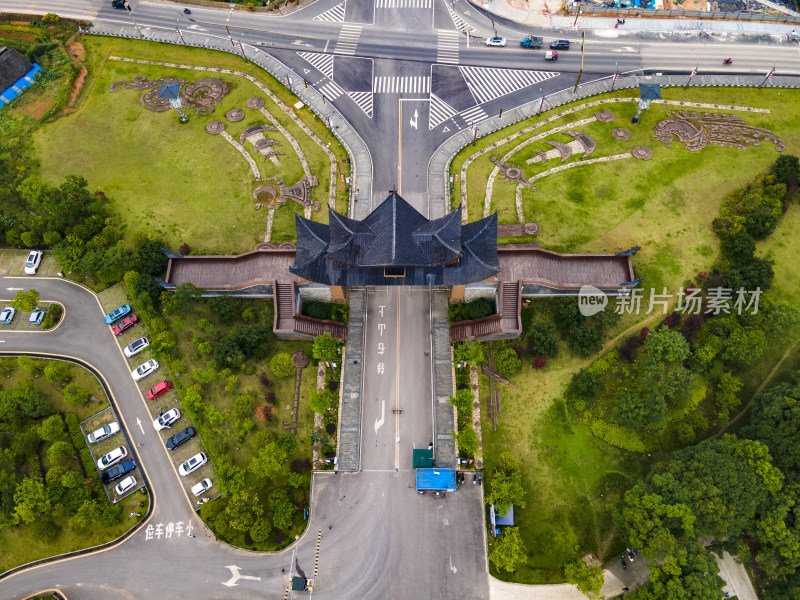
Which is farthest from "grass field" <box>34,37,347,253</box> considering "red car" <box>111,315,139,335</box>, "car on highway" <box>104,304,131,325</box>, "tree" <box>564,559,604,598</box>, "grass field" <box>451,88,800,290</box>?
"tree" <box>564,559,604,598</box>

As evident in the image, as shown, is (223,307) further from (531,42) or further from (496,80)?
(531,42)

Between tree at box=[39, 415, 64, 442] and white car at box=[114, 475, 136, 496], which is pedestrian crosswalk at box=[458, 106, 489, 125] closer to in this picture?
white car at box=[114, 475, 136, 496]

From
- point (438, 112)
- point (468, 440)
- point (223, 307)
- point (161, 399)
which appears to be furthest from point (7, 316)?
point (438, 112)

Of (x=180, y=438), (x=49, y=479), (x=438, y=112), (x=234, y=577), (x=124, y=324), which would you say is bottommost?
(x=234, y=577)

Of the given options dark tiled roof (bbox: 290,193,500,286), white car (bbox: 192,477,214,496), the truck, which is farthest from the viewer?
the truck

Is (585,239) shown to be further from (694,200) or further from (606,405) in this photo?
(606,405)
